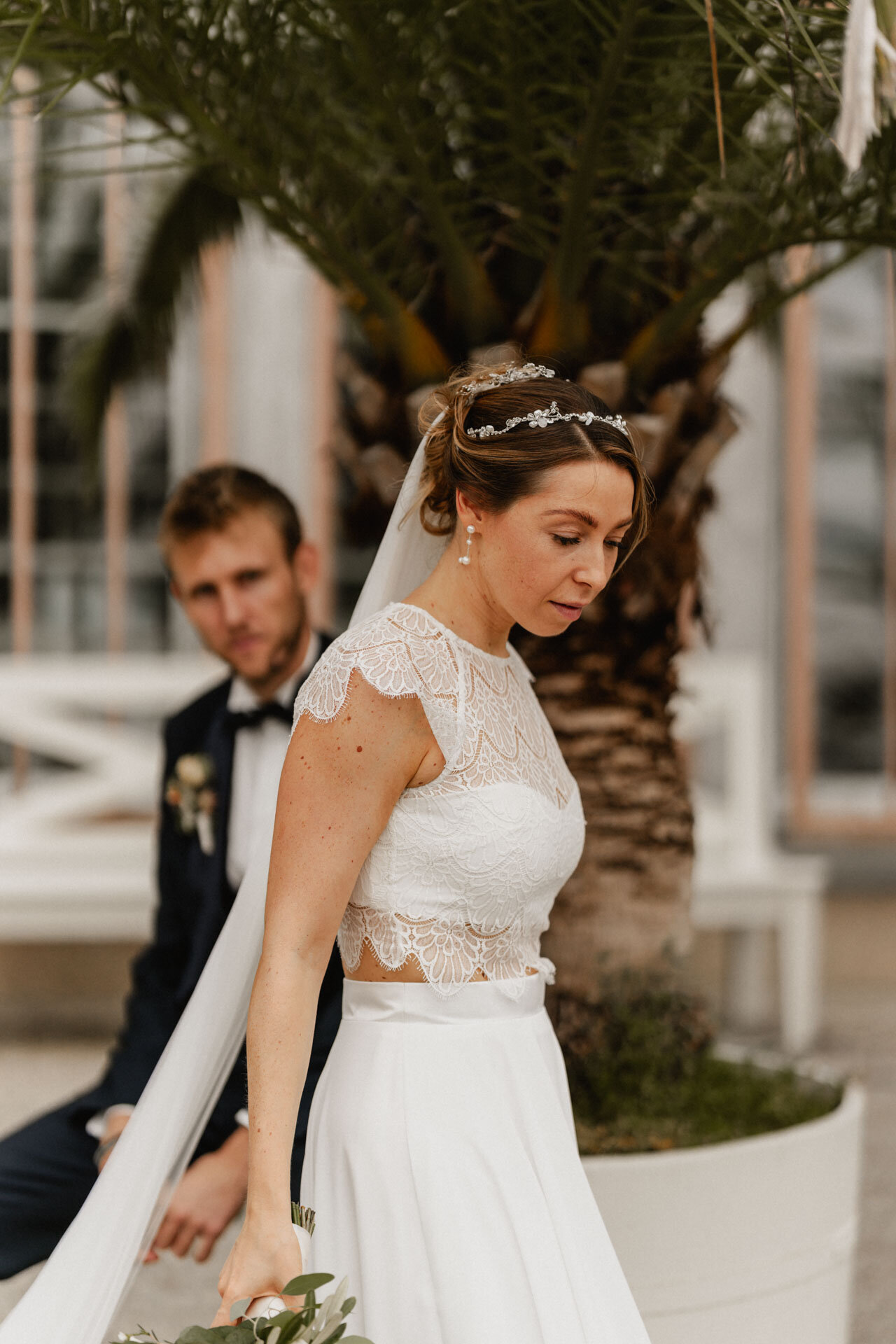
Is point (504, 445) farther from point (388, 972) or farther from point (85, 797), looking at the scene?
point (85, 797)

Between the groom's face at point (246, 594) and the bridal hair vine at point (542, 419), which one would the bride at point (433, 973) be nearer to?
the bridal hair vine at point (542, 419)

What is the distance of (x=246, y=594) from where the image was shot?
8.39 ft

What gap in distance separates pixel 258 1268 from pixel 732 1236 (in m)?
1.23

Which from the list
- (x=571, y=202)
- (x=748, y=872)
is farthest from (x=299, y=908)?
(x=748, y=872)

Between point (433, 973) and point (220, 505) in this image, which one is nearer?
point (433, 973)

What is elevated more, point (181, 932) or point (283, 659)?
point (283, 659)

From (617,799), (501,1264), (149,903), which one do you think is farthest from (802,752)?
(501,1264)

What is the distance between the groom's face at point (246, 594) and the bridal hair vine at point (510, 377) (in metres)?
→ 0.82

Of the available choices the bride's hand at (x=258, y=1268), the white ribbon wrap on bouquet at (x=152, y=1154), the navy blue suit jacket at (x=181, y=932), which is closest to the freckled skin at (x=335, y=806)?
the bride's hand at (x=258, y=1268)

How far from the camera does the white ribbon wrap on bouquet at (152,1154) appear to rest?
1.74 meters

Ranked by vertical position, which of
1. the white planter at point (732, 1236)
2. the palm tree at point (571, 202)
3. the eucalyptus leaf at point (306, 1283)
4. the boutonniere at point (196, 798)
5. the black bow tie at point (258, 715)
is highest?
the palm tree at point (571, 202)

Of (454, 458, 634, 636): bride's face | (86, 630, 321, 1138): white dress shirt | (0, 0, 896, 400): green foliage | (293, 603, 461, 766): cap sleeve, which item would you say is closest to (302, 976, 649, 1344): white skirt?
(293, 603, 461, 766): cap sleeve

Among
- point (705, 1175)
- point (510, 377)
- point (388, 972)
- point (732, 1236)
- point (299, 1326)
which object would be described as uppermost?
point (510, 377)

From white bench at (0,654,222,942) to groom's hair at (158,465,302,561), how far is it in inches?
116
